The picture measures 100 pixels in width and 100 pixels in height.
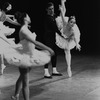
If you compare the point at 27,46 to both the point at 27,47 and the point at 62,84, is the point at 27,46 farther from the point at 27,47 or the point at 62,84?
the point at 62,84

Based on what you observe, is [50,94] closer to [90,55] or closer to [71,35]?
[71,35]

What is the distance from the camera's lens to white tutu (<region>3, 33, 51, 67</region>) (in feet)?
17.0

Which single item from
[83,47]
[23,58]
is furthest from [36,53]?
[83,47]

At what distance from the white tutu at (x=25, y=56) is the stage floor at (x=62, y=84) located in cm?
84

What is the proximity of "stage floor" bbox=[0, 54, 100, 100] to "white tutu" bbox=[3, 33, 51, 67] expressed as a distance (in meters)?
0.84

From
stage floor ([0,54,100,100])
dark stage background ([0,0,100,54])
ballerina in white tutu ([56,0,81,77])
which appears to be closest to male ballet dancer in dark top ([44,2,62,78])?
ballerina in white tutu ([56,0,81,77])

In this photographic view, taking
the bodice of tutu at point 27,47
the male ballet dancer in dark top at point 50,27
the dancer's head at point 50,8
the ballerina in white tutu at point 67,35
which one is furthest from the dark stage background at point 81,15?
the bodice of tutu at point 27,47

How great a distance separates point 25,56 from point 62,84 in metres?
1.98

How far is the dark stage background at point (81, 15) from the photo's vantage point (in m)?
13.4

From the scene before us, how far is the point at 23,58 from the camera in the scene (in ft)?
17.0

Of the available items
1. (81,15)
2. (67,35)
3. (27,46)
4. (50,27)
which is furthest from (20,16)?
(81,15)

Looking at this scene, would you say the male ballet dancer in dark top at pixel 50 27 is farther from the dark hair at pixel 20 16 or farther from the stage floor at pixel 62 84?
the dark hair at pixel 20 16

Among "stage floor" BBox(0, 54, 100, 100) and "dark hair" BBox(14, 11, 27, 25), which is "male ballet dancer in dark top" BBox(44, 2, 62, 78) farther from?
"dark hair" BBox(14, 11, 27, 25)

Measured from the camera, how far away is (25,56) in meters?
5.20
